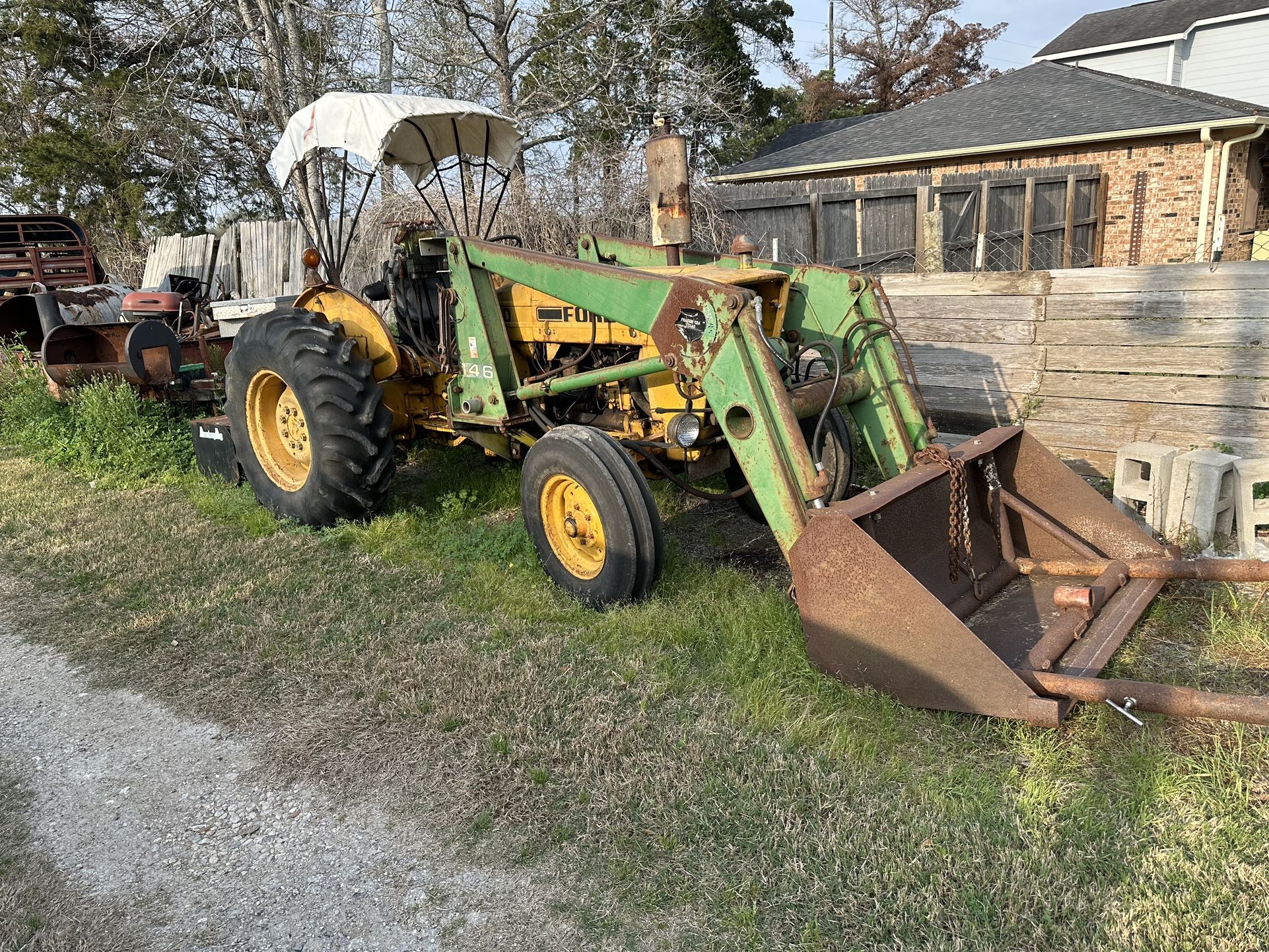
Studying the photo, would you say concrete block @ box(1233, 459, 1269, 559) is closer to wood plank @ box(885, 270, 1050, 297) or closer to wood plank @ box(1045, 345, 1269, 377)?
wood plank @ box(1045, 345, 1269, 377)

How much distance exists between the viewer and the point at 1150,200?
45.4 feet

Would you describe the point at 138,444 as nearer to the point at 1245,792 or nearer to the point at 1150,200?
the point at 1245,792

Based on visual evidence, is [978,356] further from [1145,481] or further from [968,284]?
[1145,481]

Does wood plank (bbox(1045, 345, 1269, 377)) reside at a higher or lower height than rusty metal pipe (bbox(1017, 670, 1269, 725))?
higher

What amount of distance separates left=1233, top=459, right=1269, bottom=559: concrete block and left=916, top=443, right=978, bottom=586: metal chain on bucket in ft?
5.74

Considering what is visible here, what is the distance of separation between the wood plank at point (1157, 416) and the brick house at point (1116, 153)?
25.9ft

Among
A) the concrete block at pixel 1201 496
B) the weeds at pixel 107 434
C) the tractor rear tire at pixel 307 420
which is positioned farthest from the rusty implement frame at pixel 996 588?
the weeds at pixel 107 434

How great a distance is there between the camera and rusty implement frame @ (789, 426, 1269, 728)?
111 inches

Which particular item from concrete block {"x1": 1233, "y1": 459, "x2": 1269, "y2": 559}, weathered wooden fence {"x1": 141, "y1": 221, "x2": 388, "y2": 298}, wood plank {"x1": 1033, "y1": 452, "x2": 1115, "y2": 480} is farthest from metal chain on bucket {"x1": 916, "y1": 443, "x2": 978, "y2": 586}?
weathered wooden fence {"x1": 141, "y1": 221, "x2": 388, "y2": 298}

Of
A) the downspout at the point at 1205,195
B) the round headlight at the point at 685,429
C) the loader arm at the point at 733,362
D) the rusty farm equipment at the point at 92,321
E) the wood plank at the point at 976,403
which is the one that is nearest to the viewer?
the loader arm at the point at 733,362

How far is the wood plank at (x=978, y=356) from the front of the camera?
6234 mm

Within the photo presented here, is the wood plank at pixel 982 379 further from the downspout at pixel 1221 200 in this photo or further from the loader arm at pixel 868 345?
the downspout at pixel 1221 200

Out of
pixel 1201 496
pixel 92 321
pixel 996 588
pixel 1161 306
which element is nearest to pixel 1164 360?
pixel 1161 306

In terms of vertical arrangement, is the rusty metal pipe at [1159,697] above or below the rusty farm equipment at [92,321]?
below
